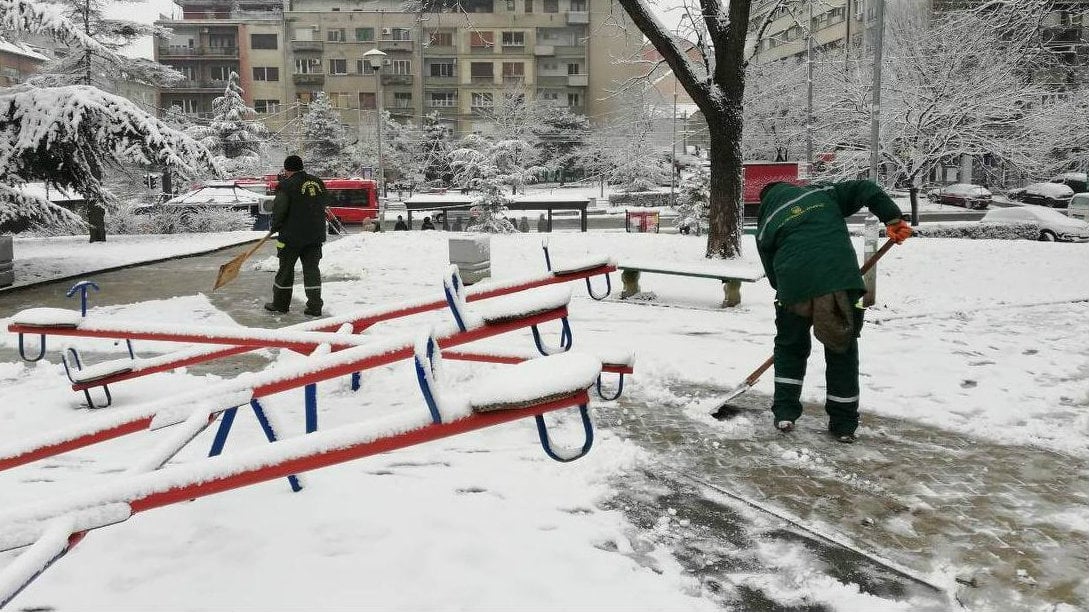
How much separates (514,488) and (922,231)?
75.0 ft

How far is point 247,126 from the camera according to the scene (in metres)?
48.5

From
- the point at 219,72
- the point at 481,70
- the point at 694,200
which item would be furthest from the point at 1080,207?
the point at 219,72

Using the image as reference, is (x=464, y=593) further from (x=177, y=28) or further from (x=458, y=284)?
(x=177, y=28)

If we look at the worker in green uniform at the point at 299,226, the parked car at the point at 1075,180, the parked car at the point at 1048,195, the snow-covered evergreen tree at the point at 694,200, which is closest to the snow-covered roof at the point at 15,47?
the worker in green uniform at the point at 299,226

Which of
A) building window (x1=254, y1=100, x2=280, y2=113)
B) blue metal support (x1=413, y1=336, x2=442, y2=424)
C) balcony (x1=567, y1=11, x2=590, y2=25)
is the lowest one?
blue metal support (x1=413, y1=336, x2=442, y2=424)

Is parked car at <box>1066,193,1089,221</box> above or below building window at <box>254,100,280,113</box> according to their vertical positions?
below

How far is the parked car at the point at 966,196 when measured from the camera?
137 feet

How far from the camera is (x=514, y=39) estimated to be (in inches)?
2763

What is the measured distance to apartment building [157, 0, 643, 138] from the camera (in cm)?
6912

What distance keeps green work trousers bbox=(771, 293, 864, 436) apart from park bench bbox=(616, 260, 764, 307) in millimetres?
4431

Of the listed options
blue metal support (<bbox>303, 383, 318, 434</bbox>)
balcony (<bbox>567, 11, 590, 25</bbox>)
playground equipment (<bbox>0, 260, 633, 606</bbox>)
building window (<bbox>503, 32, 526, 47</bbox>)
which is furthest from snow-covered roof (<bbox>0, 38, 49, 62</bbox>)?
balcony (<bbox>567, 11, 590, 25</bbox>)

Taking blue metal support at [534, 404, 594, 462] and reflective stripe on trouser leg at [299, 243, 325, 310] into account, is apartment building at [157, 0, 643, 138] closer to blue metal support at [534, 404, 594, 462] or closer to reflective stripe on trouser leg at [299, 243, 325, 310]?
reflective stripe on trouser leg at [299, 243, 325, 310]

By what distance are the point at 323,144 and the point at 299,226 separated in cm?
4748

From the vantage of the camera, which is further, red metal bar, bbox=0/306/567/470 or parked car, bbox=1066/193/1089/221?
parked car, bbox=1066/193/1089/221
